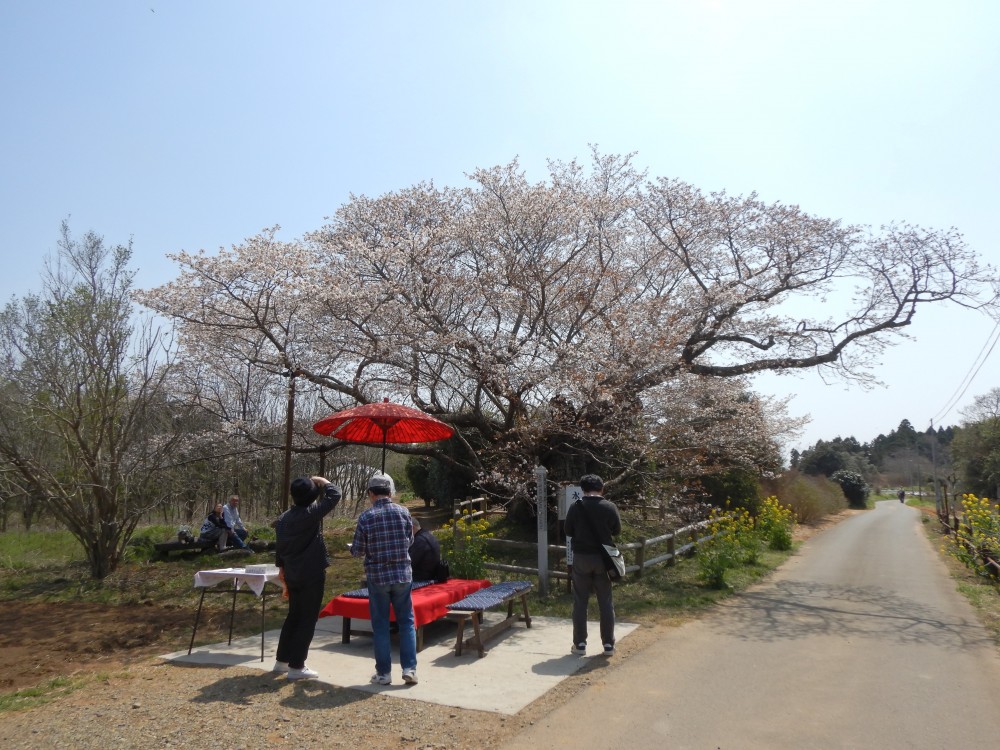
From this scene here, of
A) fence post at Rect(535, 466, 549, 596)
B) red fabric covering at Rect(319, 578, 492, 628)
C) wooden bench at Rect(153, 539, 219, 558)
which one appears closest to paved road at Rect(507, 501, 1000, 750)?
fence post at Rect(535, 466, 549, 596)

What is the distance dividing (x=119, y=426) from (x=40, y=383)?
5.25 feet

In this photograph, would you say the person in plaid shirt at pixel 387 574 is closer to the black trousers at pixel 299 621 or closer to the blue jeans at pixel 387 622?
the blue jeans at pixel 387 622

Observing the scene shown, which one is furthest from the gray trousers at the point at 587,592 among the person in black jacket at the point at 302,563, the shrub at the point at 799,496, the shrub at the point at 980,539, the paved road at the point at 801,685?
the shrub at the point at 799,496

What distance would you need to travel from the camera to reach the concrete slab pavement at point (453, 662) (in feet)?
16.1

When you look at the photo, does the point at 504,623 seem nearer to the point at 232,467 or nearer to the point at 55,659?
the point at 55,659

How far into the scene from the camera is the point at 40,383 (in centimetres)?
1127

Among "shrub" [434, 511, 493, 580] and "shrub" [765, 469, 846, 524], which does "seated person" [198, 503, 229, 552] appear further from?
"shrub" [765, 469, 846, 524]

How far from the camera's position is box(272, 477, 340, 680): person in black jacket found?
17.1 ft

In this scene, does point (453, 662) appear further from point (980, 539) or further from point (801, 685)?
point (980, 539)

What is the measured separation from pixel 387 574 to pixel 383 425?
10.8 ft

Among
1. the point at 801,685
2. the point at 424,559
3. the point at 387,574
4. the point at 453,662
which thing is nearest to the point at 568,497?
the point at 424,559

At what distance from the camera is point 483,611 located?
240 inches

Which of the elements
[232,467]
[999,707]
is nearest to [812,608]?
[999,707]

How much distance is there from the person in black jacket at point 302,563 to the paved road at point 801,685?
1.95 m
